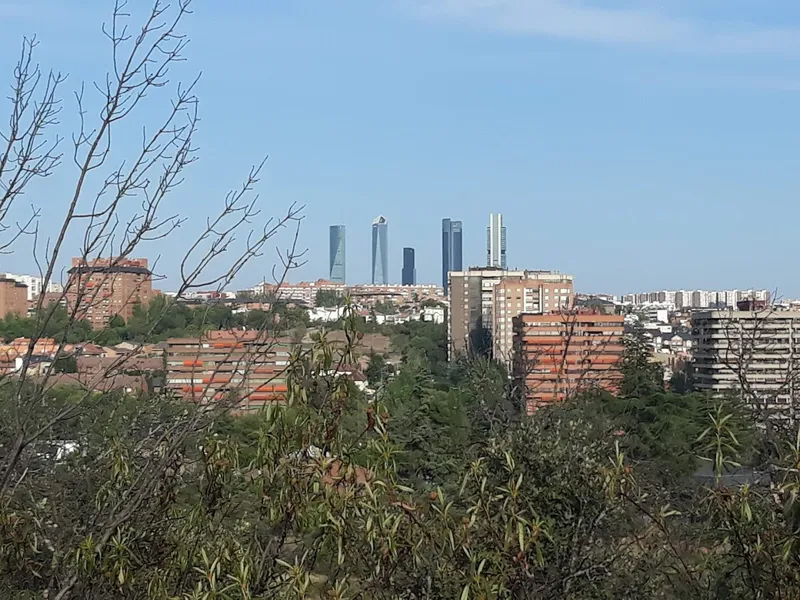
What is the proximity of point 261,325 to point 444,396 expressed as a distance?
13.6 metres

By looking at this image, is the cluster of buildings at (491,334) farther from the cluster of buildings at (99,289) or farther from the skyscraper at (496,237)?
the skyscraper at (496,237)

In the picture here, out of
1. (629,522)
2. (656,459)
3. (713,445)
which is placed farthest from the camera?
(656,459)

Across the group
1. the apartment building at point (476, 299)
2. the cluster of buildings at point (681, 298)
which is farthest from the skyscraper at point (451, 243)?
the apartment building at point (476, 299)

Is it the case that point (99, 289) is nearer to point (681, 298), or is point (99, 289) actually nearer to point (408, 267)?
point (681, 298)

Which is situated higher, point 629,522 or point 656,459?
point 629,522

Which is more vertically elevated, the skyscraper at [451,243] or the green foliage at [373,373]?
the skyscraper at [451,243]

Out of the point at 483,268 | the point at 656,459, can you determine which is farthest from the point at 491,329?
the point at 656,459

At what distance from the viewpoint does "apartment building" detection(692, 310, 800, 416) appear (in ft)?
10.0

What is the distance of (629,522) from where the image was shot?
344cm

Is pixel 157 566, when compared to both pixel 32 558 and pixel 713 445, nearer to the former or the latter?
pixel 32 558

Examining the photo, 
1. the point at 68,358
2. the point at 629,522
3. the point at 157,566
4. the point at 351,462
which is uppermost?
the point at 68,358

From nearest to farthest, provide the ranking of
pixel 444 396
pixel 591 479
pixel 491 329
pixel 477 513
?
pixel 477 513, pixel 591 479, pixel 444 396, pixel 491 329

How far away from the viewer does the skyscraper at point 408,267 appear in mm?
110688

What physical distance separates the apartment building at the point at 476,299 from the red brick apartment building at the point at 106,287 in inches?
1364
